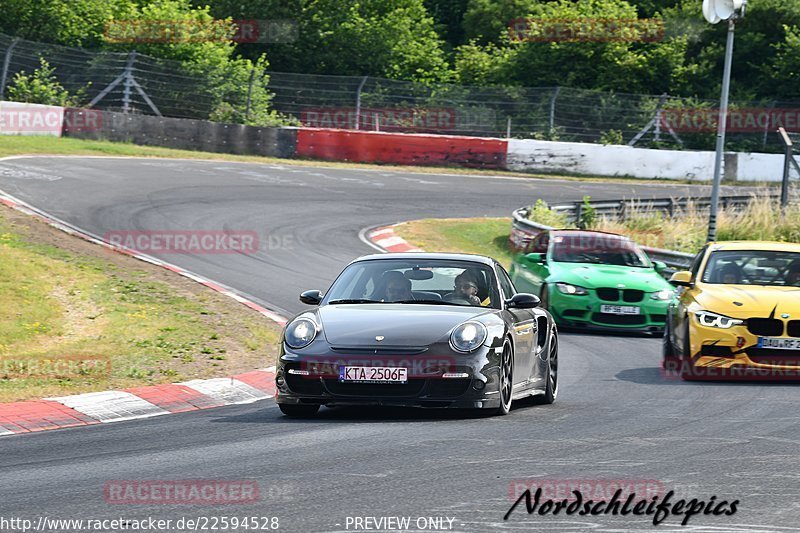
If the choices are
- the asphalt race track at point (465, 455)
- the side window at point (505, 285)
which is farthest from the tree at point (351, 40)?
the side window at point (505, 285)

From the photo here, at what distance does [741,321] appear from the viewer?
12.8 meters

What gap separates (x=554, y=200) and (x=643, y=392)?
67.3 ft

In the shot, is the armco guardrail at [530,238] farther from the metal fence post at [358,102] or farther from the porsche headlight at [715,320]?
the metal fence post at [358,102]

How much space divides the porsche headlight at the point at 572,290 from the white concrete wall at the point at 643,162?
21477mm

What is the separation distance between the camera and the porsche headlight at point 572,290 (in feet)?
57.1

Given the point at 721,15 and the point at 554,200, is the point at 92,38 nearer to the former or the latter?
the point at 554,200

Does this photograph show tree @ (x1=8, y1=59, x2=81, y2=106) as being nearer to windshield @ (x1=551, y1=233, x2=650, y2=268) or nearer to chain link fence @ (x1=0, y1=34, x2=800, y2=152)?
chain link fence @ (x1=0, y1=34, x2=800, y2=152)

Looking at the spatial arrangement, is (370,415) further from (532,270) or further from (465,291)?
(532,270)

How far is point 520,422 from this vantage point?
9.44m

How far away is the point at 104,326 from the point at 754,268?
6943 mm

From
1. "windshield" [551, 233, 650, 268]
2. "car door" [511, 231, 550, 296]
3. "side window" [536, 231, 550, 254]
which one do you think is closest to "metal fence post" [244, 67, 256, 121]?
"car door" [511, 231, 550, 296]

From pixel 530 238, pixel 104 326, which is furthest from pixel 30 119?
pixel 104 326

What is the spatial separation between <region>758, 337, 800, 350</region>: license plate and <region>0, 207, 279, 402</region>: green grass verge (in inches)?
191

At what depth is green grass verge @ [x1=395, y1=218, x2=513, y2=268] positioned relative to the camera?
82.0 ft
